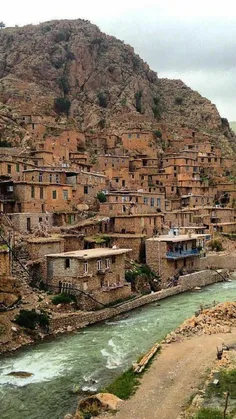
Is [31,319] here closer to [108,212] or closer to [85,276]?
[85,276]

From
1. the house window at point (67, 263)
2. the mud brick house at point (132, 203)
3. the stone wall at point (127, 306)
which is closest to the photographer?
the stone wall at point (127, 306)

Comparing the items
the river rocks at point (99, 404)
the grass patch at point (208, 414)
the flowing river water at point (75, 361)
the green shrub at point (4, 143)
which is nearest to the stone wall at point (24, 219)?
the flowing river water at point (75, 361)

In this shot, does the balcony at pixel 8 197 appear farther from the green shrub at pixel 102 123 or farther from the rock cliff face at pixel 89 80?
the green shrub at pixel 102 123

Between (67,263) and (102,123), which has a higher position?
(102,123)

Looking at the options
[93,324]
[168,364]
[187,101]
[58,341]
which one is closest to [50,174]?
[93,324]

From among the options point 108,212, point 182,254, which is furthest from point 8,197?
point 182,254

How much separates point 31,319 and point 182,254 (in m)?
19.3

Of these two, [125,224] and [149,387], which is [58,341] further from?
[125,224]

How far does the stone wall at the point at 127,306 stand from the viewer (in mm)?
30688

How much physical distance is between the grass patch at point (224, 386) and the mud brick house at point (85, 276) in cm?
1403

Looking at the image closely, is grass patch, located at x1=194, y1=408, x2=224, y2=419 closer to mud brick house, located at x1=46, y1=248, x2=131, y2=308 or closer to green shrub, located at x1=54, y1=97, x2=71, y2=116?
mud brick house, located at x1=46, y1=248, x2=131, y2=308

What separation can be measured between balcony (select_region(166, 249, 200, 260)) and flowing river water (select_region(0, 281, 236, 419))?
26.2 ft

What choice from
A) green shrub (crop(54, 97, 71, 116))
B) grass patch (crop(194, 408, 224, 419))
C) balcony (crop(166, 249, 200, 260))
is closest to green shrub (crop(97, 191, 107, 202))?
balcony (crop(166, 249, 200, 260))

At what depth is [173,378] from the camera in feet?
70.0
